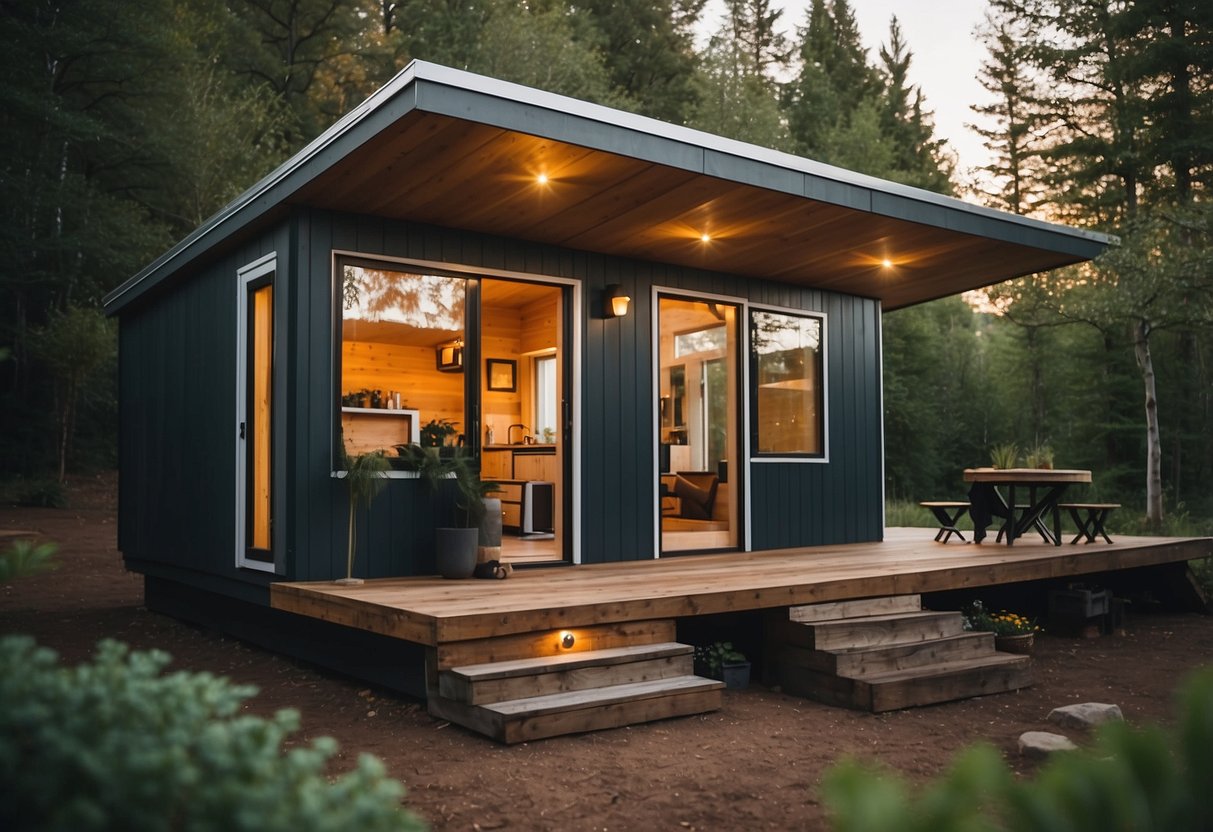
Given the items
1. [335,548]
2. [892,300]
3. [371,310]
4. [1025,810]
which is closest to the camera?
[1025,810]

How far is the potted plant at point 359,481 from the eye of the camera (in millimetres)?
5555

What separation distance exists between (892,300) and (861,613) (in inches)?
174

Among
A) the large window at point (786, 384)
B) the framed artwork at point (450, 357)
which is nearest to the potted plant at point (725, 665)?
the framed artwork at point (450, 357)

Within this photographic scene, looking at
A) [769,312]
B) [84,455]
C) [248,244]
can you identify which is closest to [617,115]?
[248,244]

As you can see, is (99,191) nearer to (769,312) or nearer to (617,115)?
(769,312)

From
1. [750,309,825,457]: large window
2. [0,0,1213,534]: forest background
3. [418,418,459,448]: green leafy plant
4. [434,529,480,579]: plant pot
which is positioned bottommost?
[434,529,480,579]: plant pot

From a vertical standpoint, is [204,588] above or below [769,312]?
below

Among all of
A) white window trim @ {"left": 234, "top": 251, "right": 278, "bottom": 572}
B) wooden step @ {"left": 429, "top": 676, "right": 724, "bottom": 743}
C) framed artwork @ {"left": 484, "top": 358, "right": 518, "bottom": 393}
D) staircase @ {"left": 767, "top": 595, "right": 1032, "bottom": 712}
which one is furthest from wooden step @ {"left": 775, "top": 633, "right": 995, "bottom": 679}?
framed artwork @ {"left": 484, "top": 358, "right": 518, "bottom": 393}

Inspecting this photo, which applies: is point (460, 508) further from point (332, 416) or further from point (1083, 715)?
point (1083, 715)

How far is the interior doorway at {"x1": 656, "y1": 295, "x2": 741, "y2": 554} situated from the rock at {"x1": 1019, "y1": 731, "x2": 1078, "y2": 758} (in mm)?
3655

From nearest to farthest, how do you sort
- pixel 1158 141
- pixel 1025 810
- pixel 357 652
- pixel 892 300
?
pixel 1025 810
pixel 357 652
pixel 892 300
pixel 1158 141

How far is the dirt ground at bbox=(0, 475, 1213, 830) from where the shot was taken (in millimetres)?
3324

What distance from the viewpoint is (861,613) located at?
5477mm

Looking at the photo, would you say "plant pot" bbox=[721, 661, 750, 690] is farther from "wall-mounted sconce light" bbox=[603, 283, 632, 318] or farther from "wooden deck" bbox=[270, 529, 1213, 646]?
"wall-mounted sconce light" bbox=[603, 283, 632, 318]
